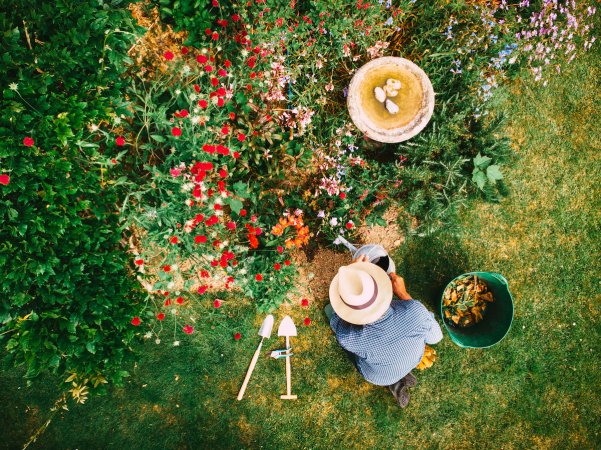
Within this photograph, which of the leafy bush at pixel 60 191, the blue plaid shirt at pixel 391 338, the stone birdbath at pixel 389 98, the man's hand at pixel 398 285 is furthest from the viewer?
the man's hand at pixel 398 285

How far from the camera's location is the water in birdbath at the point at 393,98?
3.96 metres

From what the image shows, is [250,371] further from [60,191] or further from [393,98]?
[393,98]

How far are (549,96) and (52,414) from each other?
714 centimetres

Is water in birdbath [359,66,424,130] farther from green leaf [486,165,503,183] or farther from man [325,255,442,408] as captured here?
man [325,255,442,408]

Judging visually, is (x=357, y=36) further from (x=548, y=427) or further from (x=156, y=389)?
(x=548, y=427)

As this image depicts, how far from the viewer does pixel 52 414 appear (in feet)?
15.4

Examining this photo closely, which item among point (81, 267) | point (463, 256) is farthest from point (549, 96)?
point (81, 267)

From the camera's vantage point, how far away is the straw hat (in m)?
3.55

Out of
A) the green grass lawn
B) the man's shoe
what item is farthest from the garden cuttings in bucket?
the man's shoe

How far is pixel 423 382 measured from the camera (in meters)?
4.73

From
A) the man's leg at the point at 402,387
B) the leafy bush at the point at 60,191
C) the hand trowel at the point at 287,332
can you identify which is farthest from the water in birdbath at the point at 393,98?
the man's leg at the point at 402,387

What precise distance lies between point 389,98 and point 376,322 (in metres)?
2.22

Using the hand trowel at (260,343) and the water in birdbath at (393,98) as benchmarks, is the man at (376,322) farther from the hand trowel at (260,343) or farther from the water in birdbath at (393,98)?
the water in birdbath at (393,98)

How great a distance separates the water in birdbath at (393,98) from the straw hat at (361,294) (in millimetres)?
1471
